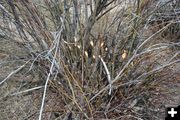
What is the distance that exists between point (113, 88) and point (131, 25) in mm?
382

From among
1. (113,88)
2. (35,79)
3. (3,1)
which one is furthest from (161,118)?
(3,1)

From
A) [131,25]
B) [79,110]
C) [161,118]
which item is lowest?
[161,118]

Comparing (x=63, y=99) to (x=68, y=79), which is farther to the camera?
(x=63, y=99)

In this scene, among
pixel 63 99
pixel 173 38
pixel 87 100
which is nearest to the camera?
pixel 87 100

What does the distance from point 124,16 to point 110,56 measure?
0.92 ft

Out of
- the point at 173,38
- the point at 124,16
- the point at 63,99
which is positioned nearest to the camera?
the point at 63,99

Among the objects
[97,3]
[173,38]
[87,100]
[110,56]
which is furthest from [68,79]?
[173,38]

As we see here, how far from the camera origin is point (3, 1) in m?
2.06

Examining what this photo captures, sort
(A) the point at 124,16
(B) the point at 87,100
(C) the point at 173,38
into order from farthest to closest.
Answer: (C) the point at 173,38 < (A) the point at 124,16 < (B) the point at 87,100

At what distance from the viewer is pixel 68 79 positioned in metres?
1.89

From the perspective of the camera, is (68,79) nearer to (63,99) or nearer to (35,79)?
(63,99)

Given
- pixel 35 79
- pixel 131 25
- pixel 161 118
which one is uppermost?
pixel 131 25

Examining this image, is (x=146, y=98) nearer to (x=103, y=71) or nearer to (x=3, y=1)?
(x=103, y=71)

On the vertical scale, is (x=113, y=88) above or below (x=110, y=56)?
below
